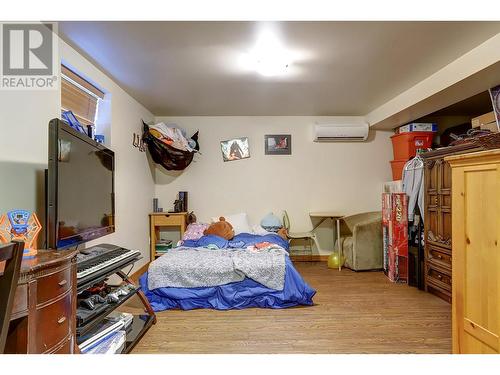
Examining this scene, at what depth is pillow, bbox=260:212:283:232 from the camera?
451 cm

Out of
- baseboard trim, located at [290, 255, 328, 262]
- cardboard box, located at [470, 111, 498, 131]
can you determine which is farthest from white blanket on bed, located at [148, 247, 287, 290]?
cardboard box, located at [470, 111, 498, 131]

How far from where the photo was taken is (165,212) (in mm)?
4605

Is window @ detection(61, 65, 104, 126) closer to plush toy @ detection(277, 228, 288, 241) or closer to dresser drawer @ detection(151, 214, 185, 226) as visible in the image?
dresser drawer @ detection(151, 214, 185, 226)

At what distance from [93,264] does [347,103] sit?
3742 mm

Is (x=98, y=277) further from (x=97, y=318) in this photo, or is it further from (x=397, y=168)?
(x=397, y=168)

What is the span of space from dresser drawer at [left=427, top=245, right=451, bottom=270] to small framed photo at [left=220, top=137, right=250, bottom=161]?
2.96m

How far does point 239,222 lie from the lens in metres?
4.52

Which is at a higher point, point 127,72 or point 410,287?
point 127,72

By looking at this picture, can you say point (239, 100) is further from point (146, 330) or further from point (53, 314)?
point (53, 314)

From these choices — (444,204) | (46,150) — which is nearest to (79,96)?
(46,150)

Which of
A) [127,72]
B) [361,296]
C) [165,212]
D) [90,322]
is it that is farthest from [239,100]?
[90,322]

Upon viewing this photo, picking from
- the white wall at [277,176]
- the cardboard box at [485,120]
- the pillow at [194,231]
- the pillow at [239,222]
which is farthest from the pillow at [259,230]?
the cardboard box at [485,120]

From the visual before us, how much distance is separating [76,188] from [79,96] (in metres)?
1.47

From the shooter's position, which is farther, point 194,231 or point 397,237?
point 194,231
